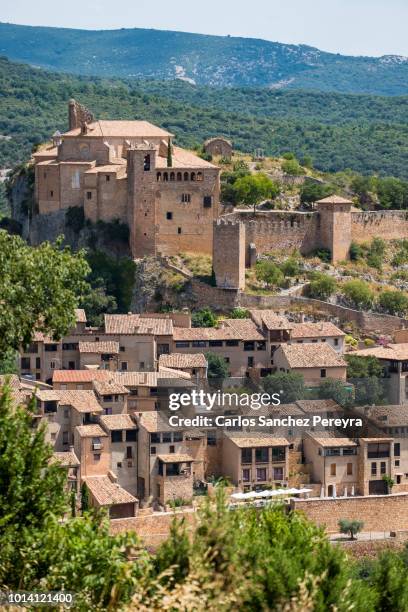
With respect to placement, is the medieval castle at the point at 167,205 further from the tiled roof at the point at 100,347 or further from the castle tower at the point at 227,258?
the tiled roof at the point at 100,347

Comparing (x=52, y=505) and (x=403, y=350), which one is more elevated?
(x=52, y=505)

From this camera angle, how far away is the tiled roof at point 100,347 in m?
47.9

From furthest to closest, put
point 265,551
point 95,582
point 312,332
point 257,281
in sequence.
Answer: point 257,281 → point 312,332 → point 265,551 → point 95,582

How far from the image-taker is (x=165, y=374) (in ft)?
151

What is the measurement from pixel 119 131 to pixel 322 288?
920cm

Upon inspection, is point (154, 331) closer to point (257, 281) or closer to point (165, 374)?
point (165, 374)

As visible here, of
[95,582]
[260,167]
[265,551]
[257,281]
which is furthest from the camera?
[260,167]

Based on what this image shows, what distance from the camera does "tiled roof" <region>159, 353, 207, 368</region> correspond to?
47031 mm

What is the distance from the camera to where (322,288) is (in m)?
53.6

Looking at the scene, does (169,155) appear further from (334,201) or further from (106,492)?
(106,492)

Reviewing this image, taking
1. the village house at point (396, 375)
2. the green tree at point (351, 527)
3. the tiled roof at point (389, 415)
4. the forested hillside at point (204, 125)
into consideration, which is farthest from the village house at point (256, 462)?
the forested hillside at point (204, 125)

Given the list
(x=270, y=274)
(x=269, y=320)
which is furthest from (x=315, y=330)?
(x=270, y=274)

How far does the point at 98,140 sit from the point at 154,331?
10130 millimetres

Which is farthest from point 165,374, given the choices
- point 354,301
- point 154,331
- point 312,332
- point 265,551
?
point 265,551
